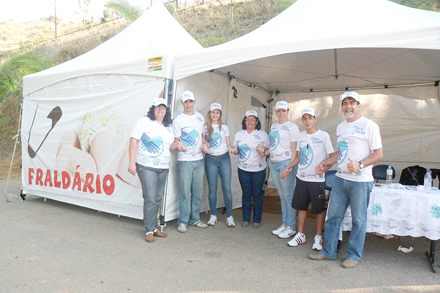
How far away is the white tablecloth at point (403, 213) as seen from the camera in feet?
9.95

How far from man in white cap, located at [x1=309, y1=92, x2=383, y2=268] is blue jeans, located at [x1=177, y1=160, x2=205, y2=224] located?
176 centimetres

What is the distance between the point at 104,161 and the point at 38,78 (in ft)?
7.13

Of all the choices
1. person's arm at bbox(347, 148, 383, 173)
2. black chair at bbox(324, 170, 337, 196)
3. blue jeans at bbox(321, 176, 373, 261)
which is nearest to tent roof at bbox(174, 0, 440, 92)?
person's arm at bbox(347, 148, 383, 173)

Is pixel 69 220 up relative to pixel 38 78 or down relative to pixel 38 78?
down

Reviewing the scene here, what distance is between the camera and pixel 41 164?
18.5 ft

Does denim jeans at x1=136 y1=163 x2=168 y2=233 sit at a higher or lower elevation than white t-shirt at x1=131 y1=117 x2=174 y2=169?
lower

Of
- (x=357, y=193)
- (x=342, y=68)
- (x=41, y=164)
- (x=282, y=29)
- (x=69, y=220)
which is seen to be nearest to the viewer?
(x=357, y=193)

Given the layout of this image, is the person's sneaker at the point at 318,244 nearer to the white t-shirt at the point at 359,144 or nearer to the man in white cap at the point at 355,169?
the man in white cap at the point at 355,169

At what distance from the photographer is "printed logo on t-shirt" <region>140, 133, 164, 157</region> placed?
3742mm

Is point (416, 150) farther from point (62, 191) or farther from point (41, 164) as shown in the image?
point (41, 164)

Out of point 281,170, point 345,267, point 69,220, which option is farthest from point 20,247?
point 345,267

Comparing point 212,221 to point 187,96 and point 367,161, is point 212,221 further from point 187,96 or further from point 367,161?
point 367,161

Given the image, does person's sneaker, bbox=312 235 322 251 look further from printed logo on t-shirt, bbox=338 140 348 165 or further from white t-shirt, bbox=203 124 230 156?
white t-shirt, bbox=203 124 230 156

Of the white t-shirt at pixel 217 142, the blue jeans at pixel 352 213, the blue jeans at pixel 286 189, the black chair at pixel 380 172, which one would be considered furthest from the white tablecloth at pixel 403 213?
the black chair at pixel 380 172
